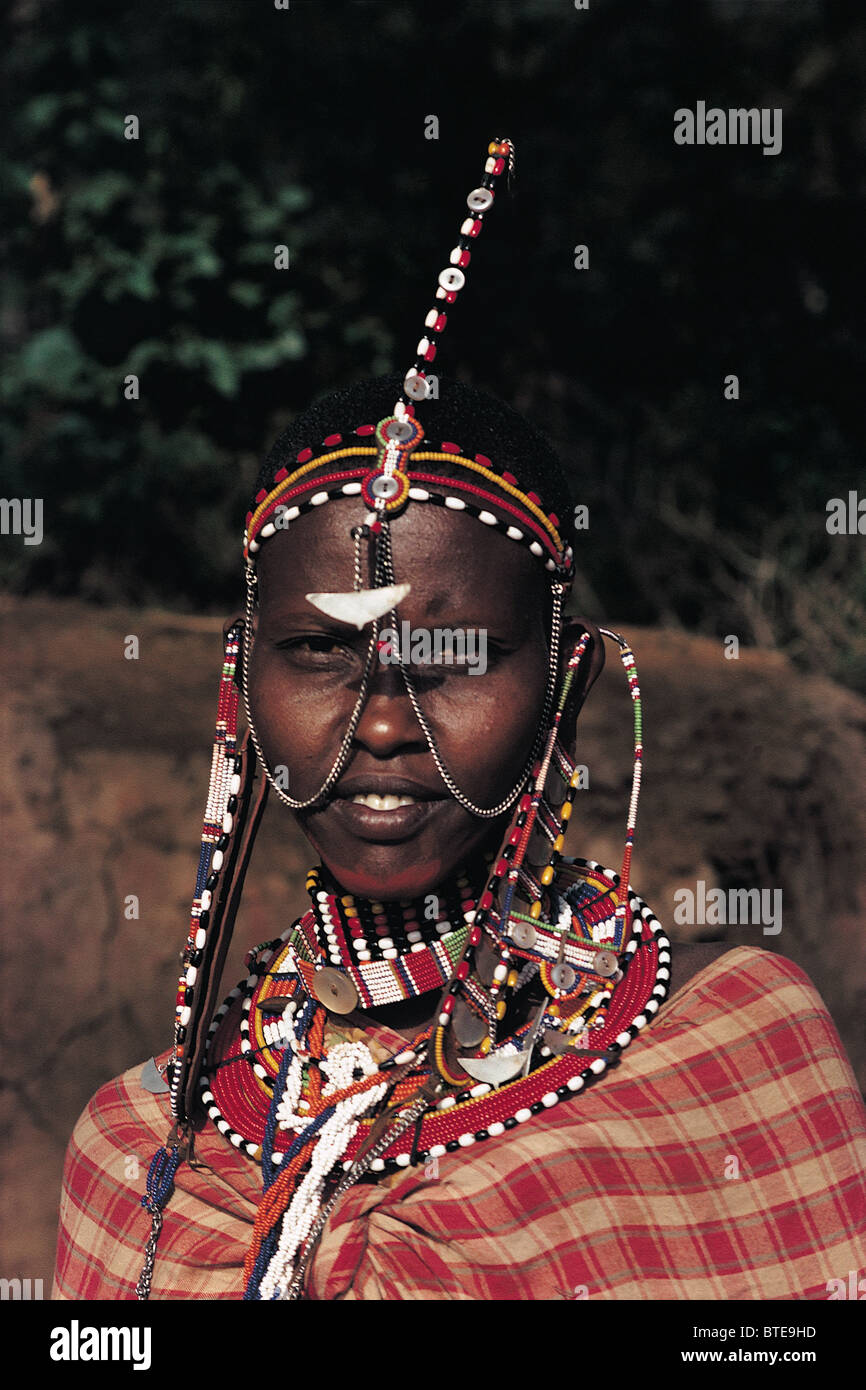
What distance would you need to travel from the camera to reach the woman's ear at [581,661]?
2236mm

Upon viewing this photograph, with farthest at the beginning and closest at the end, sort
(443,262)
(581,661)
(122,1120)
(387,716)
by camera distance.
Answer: (443,262) < (122,1120) < (581,661) < (387,716)

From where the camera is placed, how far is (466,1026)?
2131 mm

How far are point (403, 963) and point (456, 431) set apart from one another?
A: 752 millimetres

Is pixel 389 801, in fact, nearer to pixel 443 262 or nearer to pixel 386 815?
pixel 386 815

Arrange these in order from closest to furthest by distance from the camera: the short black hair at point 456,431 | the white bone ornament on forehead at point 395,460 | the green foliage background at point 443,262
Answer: the white bone ornament on forehead at point 395,460 < the short black hair at point 456,431 < the green foliage background at point 443,262

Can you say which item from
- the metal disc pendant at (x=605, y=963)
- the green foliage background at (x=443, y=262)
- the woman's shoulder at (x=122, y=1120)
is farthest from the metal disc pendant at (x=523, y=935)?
the green foliage background at (x=443, y=262)

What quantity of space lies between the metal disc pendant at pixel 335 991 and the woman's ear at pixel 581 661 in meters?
0.47

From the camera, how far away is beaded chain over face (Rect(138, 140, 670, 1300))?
205 centimetres

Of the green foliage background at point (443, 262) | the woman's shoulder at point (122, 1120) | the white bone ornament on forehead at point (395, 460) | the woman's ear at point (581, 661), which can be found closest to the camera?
the white bone ornament on forehead at point (395, 460)

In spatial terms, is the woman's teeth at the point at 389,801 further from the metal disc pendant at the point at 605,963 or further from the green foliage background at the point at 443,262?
the green foliage background at the point at 443,262

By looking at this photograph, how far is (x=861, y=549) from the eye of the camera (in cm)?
754

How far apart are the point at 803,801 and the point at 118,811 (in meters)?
2.47

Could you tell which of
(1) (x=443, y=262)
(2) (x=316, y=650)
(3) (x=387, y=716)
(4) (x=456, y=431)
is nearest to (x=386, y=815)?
(3) (x=387, y=716)

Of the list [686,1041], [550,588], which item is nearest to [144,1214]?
[686,1041]
